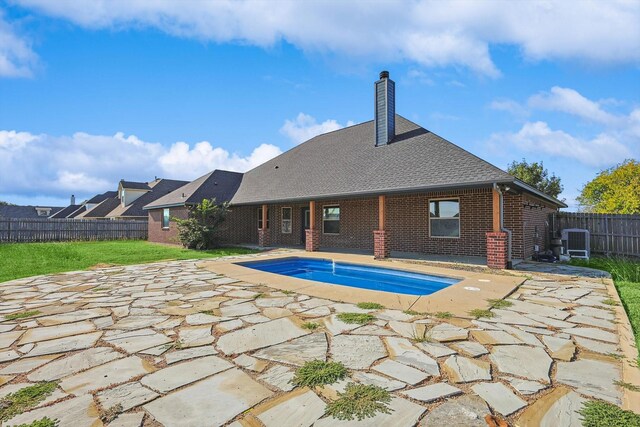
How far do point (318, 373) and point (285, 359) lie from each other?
0.48m

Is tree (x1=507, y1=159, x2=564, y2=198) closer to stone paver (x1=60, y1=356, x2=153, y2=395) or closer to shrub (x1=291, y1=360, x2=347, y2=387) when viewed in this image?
shrub (x1=291, y1=360, x2=347, y2=387)

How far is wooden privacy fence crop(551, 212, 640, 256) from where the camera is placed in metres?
11.7

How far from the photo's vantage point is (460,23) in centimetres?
808

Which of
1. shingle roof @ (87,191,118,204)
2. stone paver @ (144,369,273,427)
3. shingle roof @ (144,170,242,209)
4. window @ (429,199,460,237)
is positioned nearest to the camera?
stone paver @ (144,369,273,427)

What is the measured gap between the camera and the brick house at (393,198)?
32.0ft

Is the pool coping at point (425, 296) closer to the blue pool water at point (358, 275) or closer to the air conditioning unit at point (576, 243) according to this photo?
the blue pool water at point (358, 275)

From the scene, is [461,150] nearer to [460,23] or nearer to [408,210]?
[408,210]

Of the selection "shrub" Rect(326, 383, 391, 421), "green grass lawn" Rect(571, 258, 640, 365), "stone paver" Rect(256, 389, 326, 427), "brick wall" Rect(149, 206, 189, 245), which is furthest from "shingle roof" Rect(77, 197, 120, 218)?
"green grass lawn" Rect(571, 258, 640, 365)

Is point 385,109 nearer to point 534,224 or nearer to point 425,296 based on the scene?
point 534,224

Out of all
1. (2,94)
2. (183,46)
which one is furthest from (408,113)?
(2,94)

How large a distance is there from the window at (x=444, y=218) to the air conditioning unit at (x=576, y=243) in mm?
4407

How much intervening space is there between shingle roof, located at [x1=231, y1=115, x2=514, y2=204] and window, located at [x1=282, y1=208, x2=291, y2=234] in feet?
6.14

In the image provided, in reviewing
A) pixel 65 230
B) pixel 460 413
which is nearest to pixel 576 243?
pixel 460 413

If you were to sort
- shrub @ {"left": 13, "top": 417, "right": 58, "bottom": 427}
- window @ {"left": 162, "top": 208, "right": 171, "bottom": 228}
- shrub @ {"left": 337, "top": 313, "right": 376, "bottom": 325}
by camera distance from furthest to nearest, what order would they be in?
window @ {"left": 162, "top": 208, "right": 171, "bottom": 228} → shrub @ {"left": 337, "top": 313, "right": 376, "bottom": 325} → shrub @ {"left": 13, "top": 417, "right": 58, "bottom": 427}
